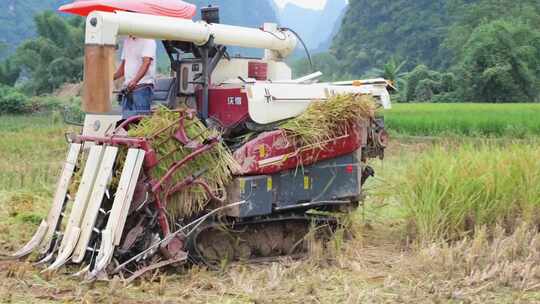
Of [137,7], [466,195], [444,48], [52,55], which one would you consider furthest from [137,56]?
[444,48]

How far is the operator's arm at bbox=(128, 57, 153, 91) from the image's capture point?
22.5 feet

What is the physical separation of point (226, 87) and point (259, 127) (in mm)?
427

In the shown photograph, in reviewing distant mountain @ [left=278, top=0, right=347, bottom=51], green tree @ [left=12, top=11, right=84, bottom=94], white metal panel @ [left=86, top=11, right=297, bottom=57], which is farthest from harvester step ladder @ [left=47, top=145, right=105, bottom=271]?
distant mountain @ [left=278, top=0, right=347, bottom=51]

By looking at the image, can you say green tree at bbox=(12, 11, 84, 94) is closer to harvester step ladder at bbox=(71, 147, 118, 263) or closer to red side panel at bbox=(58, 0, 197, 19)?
red side panel at bbox=(58, 0, 197, 19)

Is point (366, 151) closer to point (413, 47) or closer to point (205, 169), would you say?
point (205, 169)

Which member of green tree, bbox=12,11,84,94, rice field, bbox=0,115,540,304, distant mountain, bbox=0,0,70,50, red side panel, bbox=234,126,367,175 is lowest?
rice field, bbox=0,115,540,304

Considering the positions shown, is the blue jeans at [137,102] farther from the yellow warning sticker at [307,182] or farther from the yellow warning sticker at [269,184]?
the yellow warning sticker at [307,182]

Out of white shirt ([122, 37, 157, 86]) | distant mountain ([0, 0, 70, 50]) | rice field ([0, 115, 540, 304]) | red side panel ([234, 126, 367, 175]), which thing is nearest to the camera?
rice field ([0, 115, 540, 304])

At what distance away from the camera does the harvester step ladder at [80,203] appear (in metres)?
5.94

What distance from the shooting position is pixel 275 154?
653 cm

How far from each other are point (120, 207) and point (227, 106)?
1408mm

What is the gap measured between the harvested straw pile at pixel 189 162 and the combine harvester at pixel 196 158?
3cm

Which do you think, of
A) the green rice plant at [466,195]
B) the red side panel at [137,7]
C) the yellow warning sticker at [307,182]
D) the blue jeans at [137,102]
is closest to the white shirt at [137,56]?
the blue jeans at [137,102]

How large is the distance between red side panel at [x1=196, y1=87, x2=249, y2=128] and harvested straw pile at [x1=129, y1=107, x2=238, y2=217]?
342mm
